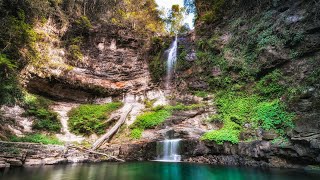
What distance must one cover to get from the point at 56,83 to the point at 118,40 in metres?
7.43

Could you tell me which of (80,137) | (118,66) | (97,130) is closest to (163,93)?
(118,66)

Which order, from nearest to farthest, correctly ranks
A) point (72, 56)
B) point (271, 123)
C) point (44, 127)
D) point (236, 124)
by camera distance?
point (271, 123) → point (236, 124) → point (44, 127) → point (72, 56)

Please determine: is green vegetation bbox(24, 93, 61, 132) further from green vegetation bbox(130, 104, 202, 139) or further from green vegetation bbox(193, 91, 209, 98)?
green vegetation bbox(193, 91, 209, 98)

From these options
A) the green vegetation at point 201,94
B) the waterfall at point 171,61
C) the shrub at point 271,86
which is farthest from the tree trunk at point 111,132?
the shrub at point 271,86

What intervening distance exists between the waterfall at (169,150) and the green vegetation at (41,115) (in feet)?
24.5

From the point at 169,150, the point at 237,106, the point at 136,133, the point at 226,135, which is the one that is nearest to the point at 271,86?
the point at 237,106

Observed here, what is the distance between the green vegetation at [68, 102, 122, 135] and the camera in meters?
15.9

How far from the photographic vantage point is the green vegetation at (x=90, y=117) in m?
15.9

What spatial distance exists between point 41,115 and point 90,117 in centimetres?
338

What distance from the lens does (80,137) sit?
1547 centimetres

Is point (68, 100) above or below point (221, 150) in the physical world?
above

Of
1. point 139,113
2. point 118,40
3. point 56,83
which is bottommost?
point 139,113

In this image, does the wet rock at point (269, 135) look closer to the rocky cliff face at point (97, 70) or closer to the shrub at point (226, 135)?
the shrub at point (226, 135)

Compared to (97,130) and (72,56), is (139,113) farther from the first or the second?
(72,56)
